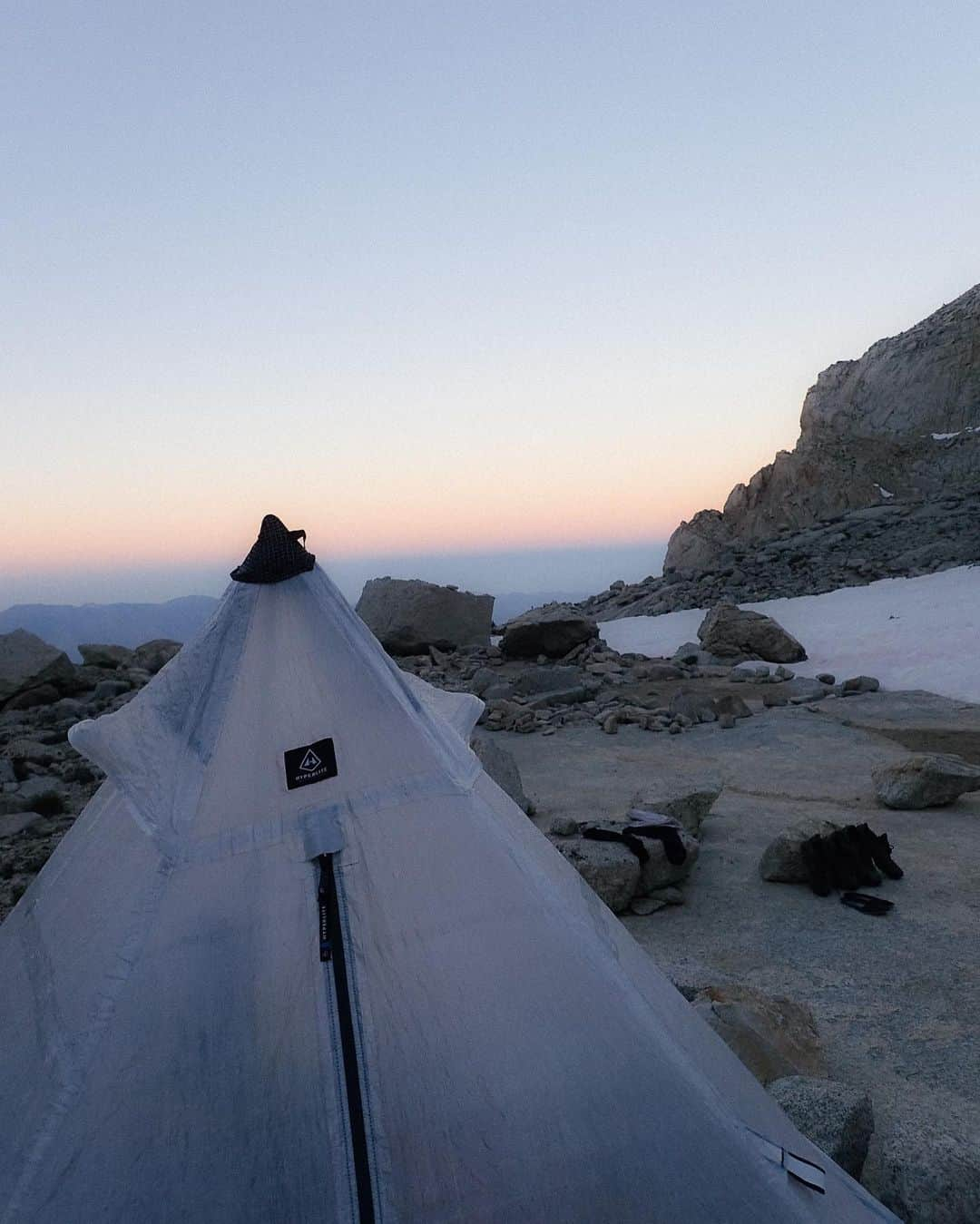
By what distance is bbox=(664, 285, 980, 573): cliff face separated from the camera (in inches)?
1195

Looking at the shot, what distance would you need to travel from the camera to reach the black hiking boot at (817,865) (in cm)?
553

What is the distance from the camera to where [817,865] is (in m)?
5.63

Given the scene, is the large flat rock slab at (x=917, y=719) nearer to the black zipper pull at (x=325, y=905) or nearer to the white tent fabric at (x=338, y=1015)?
the white tent fabric at (x=338, y=1015)

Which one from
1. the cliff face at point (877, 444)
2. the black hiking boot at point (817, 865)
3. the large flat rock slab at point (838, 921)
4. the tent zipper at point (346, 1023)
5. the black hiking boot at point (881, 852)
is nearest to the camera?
the tent zipper at point (346, 1023)

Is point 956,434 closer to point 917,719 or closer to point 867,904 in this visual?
point 917,719

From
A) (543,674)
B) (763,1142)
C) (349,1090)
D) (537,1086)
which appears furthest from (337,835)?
(543,674)

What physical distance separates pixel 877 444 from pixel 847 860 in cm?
3057

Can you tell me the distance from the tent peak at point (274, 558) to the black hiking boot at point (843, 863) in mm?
4547

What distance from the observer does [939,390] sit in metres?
31.2

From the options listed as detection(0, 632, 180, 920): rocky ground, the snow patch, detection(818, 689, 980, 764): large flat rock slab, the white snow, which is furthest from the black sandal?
the snow patch

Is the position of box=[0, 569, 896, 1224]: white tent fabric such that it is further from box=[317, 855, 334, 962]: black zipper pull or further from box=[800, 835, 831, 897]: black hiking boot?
box=[800, 835, 831, 897]: black hiking boot

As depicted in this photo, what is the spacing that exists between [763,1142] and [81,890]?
6.92 feet

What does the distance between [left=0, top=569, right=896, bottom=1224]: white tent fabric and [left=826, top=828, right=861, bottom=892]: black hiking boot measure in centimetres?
326

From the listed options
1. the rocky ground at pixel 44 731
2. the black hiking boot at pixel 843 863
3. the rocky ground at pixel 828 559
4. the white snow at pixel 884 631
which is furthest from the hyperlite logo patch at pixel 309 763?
the rocky ground at pixel 828 559
